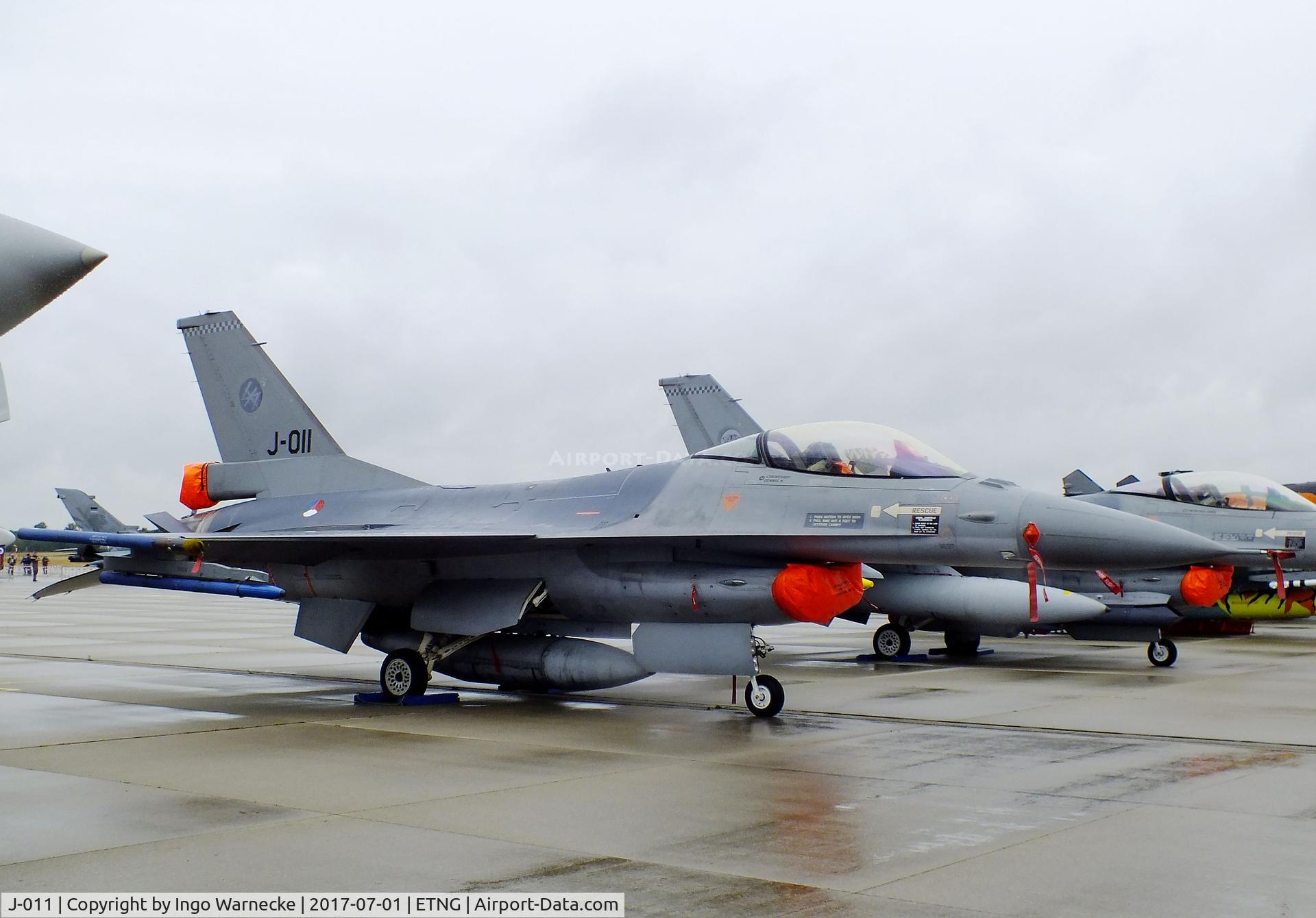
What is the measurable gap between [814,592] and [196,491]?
7309mm

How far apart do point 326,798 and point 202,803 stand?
0.61 m

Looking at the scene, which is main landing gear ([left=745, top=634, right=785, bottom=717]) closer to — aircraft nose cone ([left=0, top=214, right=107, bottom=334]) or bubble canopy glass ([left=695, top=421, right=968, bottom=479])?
bubble canopy glass ([left=695, top=421, right=968, bottom=479])

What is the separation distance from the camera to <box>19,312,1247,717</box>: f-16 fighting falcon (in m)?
8.91

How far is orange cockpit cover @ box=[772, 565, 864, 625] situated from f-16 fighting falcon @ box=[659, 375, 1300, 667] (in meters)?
4.52

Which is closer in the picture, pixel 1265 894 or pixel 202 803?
pixel 1265 894

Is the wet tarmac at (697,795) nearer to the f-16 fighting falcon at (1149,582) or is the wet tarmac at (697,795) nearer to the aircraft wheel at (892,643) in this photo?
the f-16 fighting falcon at (1149,582)

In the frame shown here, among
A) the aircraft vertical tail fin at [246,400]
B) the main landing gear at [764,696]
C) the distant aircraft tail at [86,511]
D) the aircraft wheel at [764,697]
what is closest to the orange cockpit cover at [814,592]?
the main landing gear at [764,696]

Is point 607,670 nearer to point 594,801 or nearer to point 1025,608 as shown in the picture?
point 594,801

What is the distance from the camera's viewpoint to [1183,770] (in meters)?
6.79

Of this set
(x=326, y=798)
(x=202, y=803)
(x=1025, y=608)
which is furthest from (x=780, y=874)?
(x=1025, y=608)

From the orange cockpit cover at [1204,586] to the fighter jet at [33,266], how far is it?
45.1 feet

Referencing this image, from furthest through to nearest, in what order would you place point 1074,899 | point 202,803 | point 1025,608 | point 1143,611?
point 1143,611, point 1025,608, point 202,803, point 1074,899

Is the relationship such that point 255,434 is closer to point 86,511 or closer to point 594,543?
point 594,543

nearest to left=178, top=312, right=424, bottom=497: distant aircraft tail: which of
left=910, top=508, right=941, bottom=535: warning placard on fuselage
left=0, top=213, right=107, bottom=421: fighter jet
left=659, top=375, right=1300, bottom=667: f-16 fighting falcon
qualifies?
left=910, top=508, right=941, bottom=535: warning placard on fuselage
